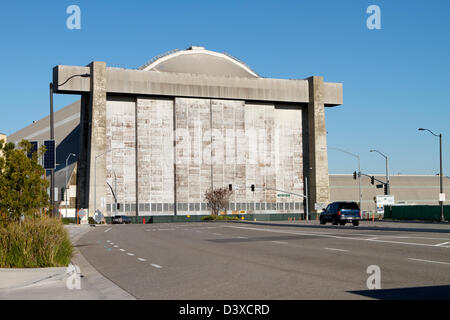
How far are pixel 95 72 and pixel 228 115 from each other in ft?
81.4

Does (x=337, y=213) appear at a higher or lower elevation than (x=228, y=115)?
lower

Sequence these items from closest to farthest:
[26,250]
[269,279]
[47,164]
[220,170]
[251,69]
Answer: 1. [269,279]
2. [26,250]
3. [47,164]
4. [220,170]
5. [251,69]

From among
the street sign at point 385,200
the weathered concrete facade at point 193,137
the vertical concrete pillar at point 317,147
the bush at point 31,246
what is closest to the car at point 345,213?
the street sign at point 385,200

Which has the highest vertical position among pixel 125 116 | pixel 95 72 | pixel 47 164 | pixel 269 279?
pixel 95 72

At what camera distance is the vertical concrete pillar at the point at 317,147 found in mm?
109125

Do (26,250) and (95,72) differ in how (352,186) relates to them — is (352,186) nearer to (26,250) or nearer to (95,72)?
(95,72)

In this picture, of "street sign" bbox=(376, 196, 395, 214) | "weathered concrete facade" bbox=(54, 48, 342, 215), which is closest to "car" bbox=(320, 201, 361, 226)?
"street sign" bbox=(376, 196, 395, 214)

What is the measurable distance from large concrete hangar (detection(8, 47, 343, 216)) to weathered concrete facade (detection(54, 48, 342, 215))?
0.57 ft

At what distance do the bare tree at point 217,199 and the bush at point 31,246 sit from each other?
274ft

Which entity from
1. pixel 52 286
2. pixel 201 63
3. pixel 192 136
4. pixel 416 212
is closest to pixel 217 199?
pixel 192 136

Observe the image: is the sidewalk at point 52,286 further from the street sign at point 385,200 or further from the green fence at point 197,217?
the green fence at point 197,217

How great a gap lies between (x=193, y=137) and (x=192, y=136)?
0.82 ft
